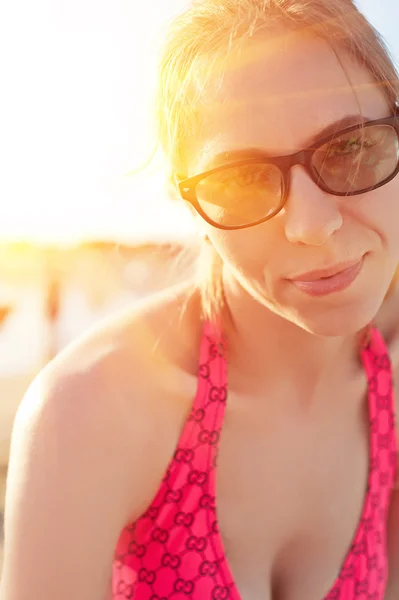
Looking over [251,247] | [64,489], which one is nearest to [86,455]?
[64,489]

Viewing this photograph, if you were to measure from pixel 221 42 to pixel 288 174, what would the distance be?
0.25m

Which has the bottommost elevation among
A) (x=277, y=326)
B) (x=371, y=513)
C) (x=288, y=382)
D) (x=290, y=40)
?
(x=371, y=513)

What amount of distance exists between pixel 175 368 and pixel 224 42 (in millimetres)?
589

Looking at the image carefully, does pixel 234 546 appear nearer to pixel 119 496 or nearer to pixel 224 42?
pixel 119 496

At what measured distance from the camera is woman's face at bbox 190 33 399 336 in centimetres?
90

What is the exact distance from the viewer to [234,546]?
118 cm

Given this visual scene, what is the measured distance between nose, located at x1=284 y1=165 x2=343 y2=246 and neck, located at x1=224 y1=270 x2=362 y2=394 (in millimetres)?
306

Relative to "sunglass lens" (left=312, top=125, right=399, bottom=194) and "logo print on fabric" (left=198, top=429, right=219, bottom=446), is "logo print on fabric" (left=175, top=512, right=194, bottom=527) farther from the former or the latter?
"sunglass lens" (left=312, top=125, right=399, bottom=194)

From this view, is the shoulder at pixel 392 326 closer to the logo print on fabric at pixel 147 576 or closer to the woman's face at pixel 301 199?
the woman's face at pixel 301 199

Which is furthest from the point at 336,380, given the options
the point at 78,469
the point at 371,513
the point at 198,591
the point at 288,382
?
the point at 78,469

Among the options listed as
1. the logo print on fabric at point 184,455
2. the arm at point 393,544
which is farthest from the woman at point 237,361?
the arm at point 393,544

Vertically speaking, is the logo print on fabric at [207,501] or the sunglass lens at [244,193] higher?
the sunglass lens at [244,193]

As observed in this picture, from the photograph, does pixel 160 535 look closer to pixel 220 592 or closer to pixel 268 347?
pixel 220 592

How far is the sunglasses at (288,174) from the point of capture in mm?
933
